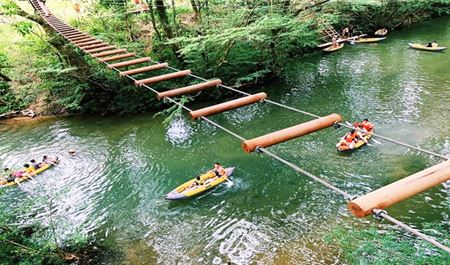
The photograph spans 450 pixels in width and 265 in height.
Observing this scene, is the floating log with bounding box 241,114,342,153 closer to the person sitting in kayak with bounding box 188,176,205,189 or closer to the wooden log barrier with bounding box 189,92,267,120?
the wooden log barrier with bounding box 189,92,267,120

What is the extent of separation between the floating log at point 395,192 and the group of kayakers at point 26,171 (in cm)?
1133

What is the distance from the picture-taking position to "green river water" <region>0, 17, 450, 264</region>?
7.84 m

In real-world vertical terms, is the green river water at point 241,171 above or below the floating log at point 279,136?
below

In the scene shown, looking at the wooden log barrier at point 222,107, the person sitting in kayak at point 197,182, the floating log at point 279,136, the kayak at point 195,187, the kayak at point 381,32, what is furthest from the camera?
the kayak at point 381,32

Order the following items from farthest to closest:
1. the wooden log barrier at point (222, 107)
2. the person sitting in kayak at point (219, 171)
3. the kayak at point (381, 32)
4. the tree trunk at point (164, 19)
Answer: the kayak at point (381, 32), the tree trunk at point (164, 19), the person sitting in kayak at point (219, 171), the wooden log barrier at point (222, 107)

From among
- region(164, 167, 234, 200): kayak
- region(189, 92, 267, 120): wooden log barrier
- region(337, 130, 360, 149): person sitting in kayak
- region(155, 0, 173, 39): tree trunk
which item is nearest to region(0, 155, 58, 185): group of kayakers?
region(164, 167, 234, 200): kayak

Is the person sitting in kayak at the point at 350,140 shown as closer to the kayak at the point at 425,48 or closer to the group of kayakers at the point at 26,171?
the group of kayakers at the point at 26,171

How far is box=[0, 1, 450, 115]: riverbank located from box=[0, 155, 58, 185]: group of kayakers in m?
3.44

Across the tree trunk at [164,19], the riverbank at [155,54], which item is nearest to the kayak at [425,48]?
the riverbank at [155,54]

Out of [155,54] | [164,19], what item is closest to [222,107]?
[164,19]

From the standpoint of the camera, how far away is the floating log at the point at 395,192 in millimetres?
2434

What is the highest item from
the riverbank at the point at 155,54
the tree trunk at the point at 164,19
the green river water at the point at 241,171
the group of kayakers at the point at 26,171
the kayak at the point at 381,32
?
the tree trunk at the point at 164,19

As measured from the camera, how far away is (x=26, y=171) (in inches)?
445

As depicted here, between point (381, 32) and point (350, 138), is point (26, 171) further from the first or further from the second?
point (381, 32)
